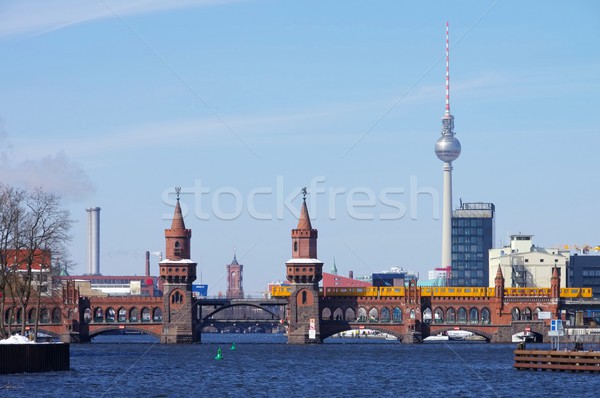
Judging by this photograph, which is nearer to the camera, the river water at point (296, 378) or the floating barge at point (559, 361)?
the river water at point (296, 378)

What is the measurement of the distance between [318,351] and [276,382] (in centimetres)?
6367

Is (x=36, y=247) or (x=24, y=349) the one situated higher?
(x=36, y=247)

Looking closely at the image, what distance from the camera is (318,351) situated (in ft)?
653

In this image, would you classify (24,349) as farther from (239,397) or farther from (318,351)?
(318,351)

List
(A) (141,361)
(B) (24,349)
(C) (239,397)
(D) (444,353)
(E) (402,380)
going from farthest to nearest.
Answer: (D) (444,353), (A) (141,361), (E) (402,380), (B) (24,349), (C) (239,397)

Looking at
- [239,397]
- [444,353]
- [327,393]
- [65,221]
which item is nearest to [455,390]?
[327,393]

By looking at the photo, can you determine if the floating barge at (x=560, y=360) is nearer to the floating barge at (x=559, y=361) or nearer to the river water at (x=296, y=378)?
the floating barge at (x=559, y=361)

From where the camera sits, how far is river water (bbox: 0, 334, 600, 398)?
396ft

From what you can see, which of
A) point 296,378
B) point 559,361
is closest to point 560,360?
point 559,361

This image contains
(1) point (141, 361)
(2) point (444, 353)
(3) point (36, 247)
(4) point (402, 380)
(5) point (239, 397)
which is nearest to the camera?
(5) point (239, 397)

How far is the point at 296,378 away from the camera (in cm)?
14088

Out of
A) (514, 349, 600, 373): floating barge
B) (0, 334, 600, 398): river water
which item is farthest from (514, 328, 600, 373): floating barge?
(0, 334, 600, 398): river water

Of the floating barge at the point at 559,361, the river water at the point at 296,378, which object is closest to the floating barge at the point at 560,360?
the floating barge at the point at 559,361

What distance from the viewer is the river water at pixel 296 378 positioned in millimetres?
120562
